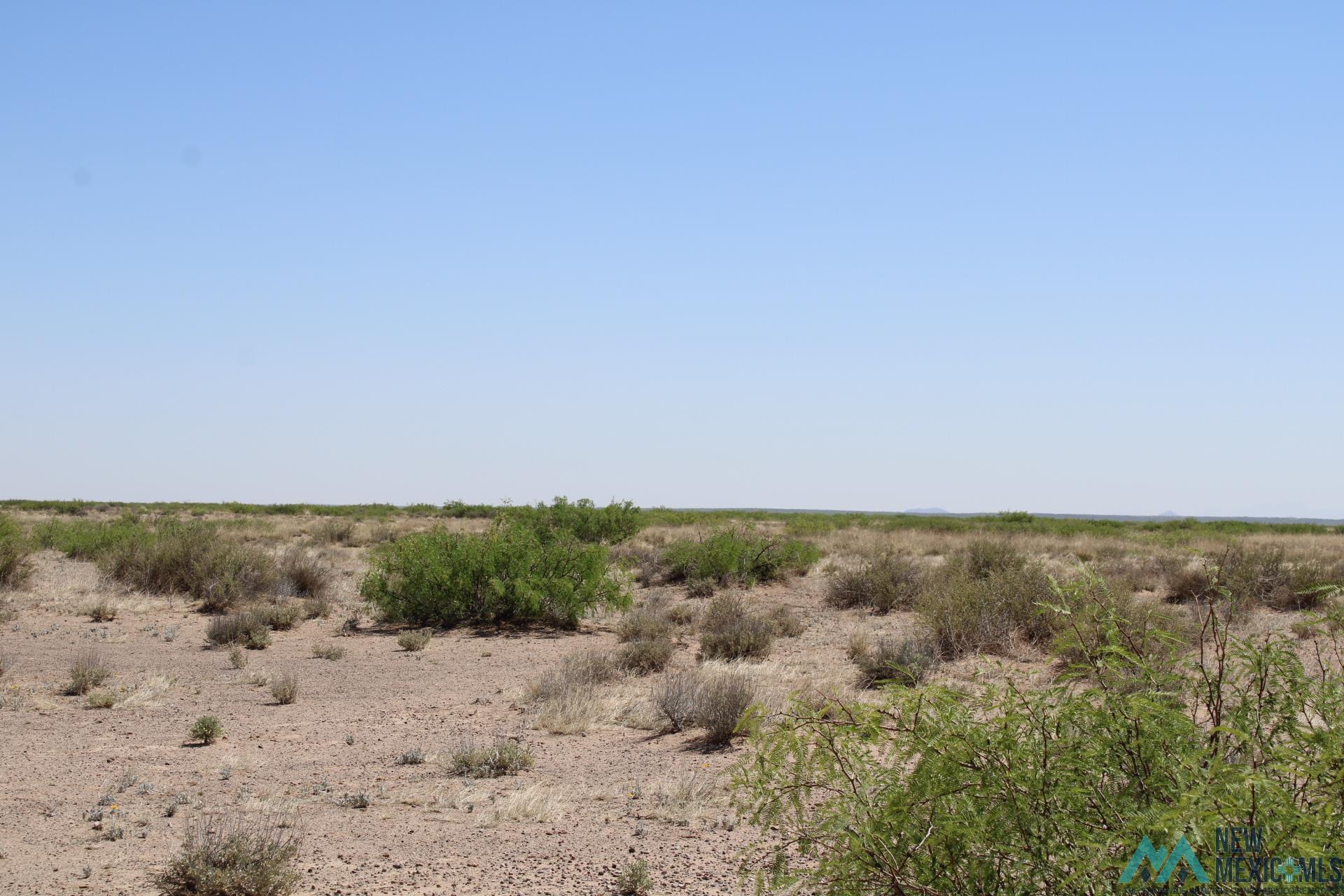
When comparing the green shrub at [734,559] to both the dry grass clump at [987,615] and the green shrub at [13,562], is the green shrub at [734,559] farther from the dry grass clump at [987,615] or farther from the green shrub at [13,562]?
the green shrub at [13,562]

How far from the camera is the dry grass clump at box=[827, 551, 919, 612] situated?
19438 mm

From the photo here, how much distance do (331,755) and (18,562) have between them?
14308mm

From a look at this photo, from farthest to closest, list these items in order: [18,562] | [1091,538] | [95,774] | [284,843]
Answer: [1091,538]
[18,562]
[95,774]
[284,843]

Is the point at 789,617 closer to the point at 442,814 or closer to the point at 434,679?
the point at 434,679

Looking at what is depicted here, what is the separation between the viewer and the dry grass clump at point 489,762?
8281 millimetres

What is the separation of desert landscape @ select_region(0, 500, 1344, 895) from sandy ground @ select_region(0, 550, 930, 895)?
34 millimetres

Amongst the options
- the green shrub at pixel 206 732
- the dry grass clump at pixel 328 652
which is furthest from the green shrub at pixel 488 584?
the green shrub at pixel 206 732

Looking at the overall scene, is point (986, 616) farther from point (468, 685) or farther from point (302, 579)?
point (302, 579)

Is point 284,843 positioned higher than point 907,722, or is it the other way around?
point 907,722

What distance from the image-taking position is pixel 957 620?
1404cm

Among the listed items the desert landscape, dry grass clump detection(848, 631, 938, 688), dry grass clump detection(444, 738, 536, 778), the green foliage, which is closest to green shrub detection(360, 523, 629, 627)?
the desert landscape

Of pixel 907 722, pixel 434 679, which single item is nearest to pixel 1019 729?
pixel 907 722

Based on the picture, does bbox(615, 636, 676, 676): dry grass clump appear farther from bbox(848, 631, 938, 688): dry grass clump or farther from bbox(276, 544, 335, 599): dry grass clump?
bbox(276, 544, 335, 599): dry grass clump

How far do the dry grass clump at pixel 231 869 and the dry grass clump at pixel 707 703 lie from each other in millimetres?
4417
